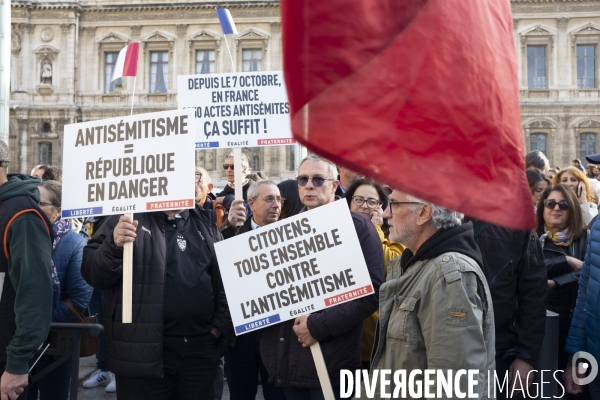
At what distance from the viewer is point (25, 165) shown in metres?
29.4

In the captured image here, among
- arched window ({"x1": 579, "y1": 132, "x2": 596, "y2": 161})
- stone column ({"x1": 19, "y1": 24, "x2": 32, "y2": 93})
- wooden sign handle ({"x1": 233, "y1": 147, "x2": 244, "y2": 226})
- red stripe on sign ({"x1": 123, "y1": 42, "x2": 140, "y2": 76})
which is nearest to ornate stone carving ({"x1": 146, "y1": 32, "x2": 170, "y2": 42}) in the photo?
stone column ({"x1": 19, "y1": 24, "x2": 32, "y2": 93})

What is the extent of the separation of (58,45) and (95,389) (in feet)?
90.9

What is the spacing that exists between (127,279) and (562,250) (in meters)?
2.74

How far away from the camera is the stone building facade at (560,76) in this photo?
27.9 metres

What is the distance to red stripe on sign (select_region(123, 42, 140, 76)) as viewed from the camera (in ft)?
18.7

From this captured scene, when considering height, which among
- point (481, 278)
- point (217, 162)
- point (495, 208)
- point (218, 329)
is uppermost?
point (217, 162)

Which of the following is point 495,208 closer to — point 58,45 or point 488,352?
point 488,352

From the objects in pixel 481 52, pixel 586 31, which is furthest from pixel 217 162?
pixel 481 52

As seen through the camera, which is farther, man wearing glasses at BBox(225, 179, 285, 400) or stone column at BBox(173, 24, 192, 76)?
stone column at BBox(173, 24, 192, 76)

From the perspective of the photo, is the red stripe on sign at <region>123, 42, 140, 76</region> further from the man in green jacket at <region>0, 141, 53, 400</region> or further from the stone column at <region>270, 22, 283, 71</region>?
the stone column at <region>270, 22, 283, 71</region>

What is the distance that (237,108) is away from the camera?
183 inches

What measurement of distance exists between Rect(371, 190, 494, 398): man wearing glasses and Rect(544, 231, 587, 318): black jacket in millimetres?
1904

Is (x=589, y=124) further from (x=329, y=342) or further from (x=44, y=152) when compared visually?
(x=329, y=342)

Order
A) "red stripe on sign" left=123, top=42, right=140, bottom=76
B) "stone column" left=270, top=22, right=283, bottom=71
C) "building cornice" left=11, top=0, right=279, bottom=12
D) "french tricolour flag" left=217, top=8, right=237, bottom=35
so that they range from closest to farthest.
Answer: "french tricolour flag" left=217, top=8, right=237, bottom=35 < "red stripe on sign" left=123, top=42, right=140, bottom=76 < "stone column" left=270, top=22, right=283, bottom=71 < "building cornice" left=11, top=0, right=279, bottom=12
